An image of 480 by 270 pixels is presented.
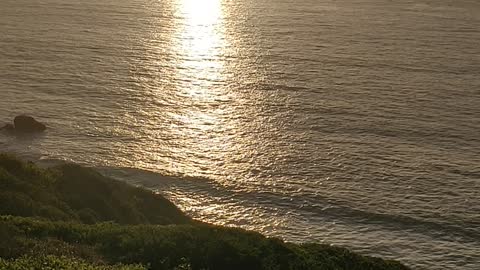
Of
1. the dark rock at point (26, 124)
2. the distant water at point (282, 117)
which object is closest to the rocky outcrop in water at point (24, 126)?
the dark rock at point (26, 124)

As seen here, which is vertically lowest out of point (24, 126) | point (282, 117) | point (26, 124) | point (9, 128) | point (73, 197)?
point (73, 197)

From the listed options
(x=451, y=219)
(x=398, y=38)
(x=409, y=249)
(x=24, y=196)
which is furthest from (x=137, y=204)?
(x=398, y=38)

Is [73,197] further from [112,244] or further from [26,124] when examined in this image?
[26,124]

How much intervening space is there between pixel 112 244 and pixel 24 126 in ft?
129

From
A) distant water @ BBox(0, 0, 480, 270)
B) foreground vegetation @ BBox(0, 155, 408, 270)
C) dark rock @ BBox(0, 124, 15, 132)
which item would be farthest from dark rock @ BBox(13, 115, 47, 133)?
foreground vegetation @ BBox(0, 155, 408, 270)

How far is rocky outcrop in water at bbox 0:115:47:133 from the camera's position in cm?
6312

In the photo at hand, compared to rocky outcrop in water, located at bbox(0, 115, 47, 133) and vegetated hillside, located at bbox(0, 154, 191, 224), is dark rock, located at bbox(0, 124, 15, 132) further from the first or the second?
vegetated hillside, located at bbox(0, 154, 191, 224)

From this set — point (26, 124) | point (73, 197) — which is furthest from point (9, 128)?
point (73, 197)

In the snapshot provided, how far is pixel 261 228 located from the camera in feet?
151

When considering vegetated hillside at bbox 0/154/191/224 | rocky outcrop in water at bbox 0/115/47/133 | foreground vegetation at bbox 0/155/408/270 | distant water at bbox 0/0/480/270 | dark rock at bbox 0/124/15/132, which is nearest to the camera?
foreground vegetation at bbox 0/155/408/270

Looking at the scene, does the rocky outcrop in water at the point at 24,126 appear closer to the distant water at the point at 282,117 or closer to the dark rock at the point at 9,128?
the dark rock at the point at 9,128

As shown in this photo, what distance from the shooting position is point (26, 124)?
207 feet

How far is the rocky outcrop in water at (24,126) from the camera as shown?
6312 centimetres

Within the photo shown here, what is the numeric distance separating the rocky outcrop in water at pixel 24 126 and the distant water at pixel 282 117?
1.72 metres
